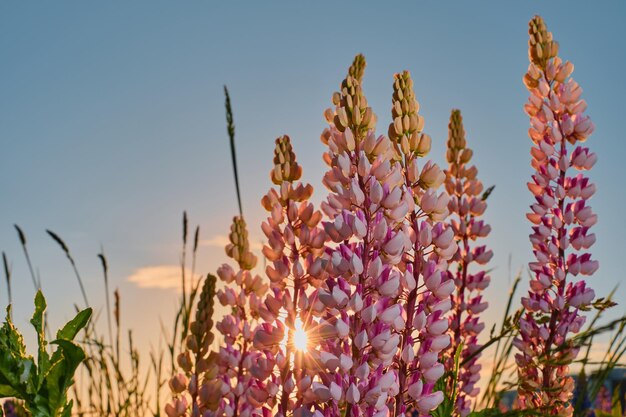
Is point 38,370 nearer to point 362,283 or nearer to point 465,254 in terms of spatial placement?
point 362,283

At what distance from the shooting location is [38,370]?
1.13 m

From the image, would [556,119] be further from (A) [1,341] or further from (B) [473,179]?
(A) [1,341]

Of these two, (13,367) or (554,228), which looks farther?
(554,228)

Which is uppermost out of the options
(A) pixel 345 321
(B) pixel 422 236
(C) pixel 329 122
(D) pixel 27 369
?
(C) pixel 329 122

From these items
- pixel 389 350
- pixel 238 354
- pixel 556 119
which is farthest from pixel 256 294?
pixel 556 119

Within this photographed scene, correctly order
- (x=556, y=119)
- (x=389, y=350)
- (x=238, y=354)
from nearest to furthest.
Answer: (x=389, y=350) → (x=238, y=354) → (x=556, y=119)

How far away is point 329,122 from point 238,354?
0.96m

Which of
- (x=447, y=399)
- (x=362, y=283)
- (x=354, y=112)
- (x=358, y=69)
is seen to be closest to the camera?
(x=362, y=283)

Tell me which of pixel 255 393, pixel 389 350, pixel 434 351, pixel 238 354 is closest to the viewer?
pixel 389 350

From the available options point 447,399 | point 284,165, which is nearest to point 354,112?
point 284,165

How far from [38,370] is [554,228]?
7.32 feet

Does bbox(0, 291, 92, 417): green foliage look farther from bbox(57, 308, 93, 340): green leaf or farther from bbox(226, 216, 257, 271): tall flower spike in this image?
bbox(226, 216, 257, 271): tall flower spike

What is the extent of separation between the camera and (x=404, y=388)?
5.90ft

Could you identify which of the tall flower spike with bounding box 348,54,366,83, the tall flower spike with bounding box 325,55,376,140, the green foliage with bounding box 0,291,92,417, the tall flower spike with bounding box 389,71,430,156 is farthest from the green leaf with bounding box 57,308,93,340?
the tall flower spike with bounding box 348,54,366,83
